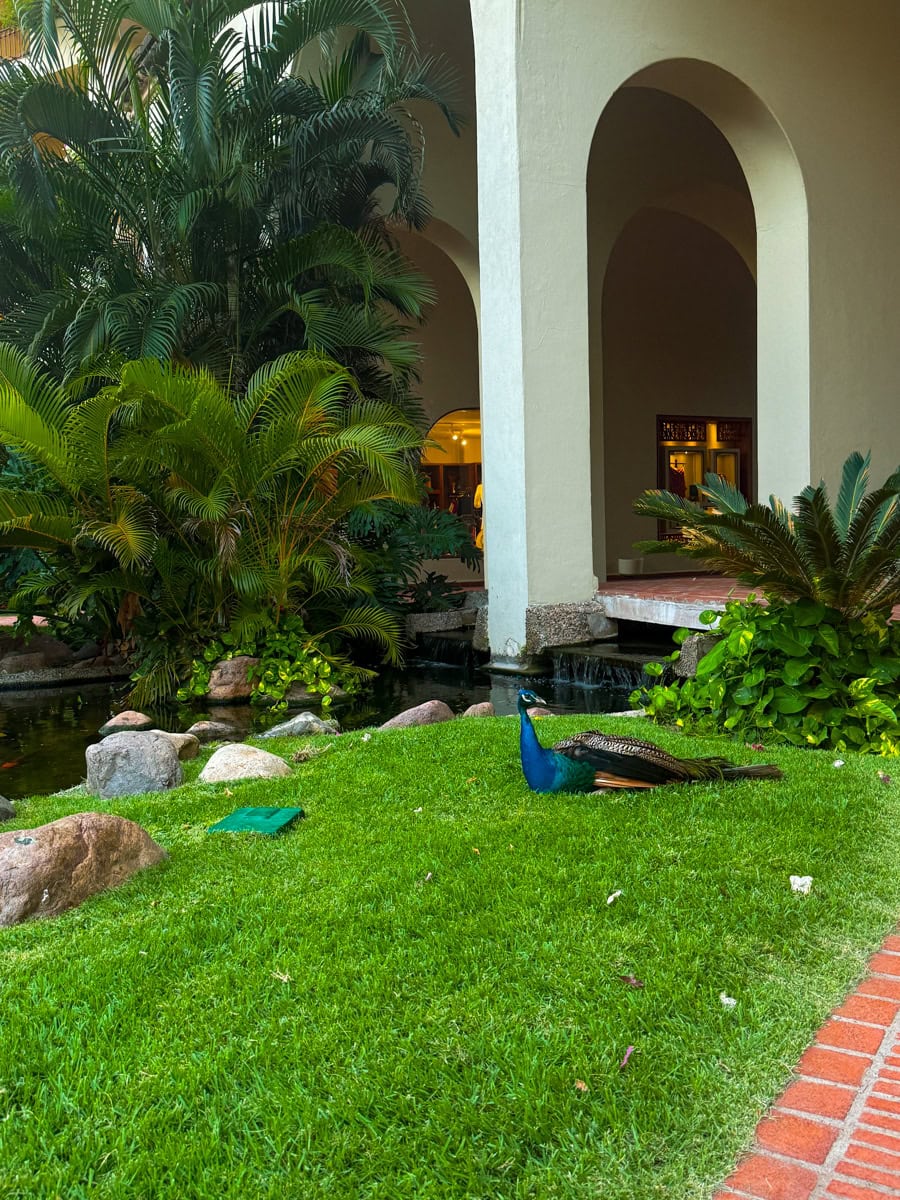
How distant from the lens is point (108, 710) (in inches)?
333

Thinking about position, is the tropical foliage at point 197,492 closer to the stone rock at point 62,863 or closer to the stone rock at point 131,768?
A: the stone rock at point 131,768

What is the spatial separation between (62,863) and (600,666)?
19.8ft

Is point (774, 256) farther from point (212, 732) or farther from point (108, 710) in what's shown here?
point (108, 710)

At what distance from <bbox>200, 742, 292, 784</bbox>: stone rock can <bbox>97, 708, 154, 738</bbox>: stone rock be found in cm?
262

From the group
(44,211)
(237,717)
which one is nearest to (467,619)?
(237,717)

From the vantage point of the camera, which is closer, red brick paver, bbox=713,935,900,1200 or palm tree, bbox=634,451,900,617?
red brick paver, bbox=713,935,900,1200

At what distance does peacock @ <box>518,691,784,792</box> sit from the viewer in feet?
13.0

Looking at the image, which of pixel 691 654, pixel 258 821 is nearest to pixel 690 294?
pixel 691 654

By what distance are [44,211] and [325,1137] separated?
1036 cm

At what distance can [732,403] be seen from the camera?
1848 centimetres

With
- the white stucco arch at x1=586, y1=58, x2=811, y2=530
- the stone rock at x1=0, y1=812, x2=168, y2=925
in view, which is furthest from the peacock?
the white stucco arch at x1=586, y1=58, x2=811, y2=530

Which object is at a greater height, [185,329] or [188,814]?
[185,329]

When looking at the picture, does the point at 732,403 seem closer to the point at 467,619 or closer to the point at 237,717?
the point at 467,619

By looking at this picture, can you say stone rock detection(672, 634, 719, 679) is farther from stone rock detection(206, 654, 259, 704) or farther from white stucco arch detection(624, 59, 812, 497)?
stone rock detection(206, 654, 259, 704)
